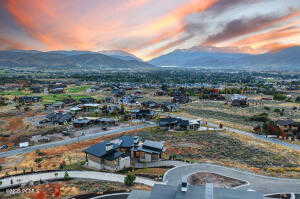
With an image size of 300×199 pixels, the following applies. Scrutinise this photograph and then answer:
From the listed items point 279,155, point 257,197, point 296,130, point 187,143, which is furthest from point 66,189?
point 296,130

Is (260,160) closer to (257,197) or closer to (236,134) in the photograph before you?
(236,134)

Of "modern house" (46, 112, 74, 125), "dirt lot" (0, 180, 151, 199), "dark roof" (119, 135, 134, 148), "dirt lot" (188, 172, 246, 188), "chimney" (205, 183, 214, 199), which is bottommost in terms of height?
"dirt lot" (0, 180, 151, 199)

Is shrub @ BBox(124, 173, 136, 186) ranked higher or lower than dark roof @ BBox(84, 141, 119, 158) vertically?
lower

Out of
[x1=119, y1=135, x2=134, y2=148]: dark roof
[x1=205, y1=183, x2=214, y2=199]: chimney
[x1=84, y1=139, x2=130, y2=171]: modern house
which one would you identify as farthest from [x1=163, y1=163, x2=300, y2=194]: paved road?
[x1=205, y1=183, x2=214, y2=199]: chimney

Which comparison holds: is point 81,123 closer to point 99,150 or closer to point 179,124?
point 179,124

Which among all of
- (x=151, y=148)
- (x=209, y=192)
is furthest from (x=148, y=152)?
(x=209, y=192)

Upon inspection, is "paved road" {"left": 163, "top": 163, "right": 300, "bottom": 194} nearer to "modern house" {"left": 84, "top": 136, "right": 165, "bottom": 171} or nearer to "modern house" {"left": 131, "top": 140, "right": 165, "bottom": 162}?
"modern house" {"left": 131, "top": 140, "right": 165, "bottom": 162}
